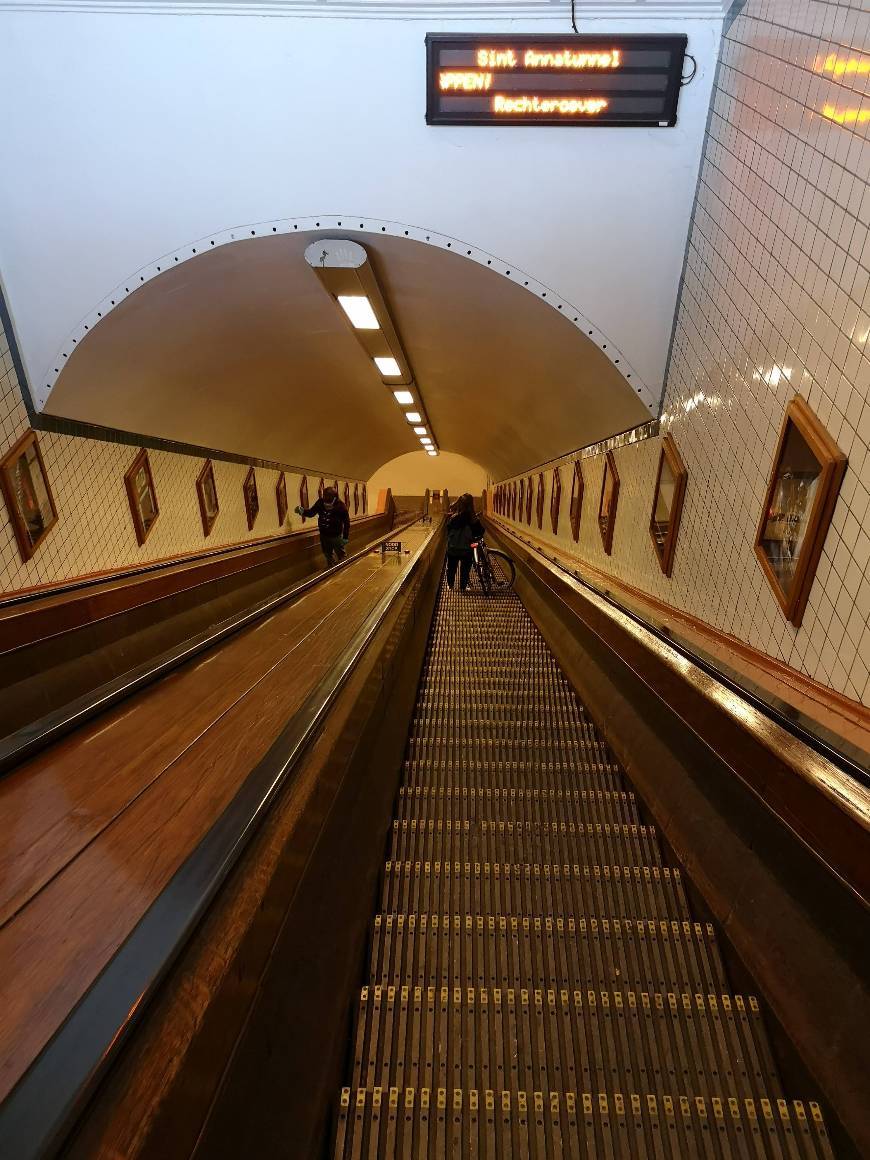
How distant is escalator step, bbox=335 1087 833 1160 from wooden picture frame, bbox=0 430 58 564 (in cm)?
513

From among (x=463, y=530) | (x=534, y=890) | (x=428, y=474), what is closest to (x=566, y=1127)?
(x=534, y=890)

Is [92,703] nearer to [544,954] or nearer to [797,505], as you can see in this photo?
[544,954]

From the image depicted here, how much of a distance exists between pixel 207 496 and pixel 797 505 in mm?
7778

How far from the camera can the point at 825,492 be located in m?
2.49

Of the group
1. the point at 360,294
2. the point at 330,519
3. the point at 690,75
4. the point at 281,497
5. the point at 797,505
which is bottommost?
the point at 330,519

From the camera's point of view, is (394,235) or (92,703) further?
(394,235)

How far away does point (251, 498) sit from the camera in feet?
33.2

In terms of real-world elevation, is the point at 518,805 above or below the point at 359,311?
below

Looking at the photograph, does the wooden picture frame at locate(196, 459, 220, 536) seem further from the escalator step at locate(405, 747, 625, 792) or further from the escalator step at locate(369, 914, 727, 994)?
the escalator step at locate(369, 914, 727, 994)

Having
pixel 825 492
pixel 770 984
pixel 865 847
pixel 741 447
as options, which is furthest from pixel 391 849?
pixel 741 447

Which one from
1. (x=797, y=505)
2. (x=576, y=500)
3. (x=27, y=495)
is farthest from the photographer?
(x=576, y=500)

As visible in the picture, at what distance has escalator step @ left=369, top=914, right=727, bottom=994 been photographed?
73.6 inches

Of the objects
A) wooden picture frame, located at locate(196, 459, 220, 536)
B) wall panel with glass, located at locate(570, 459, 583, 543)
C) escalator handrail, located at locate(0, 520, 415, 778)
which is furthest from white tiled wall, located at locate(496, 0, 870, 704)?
wooden picture frame, located at locate(196, 459, 220, 536)

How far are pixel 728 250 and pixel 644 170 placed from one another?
107 cm
